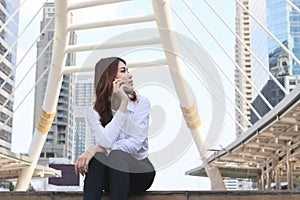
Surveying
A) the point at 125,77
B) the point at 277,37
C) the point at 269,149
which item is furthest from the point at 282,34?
the point at 125,77

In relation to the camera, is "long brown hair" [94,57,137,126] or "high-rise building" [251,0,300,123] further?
"high-rise building" [251,0,300,123]

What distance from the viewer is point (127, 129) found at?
3.07 meters

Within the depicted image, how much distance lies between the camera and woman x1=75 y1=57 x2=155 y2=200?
297 cm

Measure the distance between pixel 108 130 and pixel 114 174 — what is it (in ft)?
0.73

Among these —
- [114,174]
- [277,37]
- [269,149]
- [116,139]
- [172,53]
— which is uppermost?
[277,37]

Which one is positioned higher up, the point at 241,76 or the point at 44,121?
the point at 241,76

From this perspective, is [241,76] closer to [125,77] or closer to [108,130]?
[125,77]

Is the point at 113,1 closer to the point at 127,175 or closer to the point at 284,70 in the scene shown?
the point at 127,175

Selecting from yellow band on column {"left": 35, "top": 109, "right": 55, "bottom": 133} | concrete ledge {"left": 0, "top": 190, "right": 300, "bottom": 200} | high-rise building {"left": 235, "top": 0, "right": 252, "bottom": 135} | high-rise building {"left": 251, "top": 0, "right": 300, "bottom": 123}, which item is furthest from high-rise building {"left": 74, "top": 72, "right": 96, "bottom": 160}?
high-rise building {"left": 251, "top": 0, "right": 300, "bottom": 123}

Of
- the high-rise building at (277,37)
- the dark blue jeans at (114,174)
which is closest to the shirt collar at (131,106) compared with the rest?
the dark blue jeans at (114,174)

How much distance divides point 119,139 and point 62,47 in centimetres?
1117

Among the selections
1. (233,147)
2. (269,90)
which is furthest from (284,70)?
(233,147)

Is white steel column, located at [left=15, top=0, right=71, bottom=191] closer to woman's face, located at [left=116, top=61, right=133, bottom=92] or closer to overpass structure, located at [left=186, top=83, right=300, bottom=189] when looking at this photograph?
overpass structure, located at [left=186, top=83, right=300, bottom=189]

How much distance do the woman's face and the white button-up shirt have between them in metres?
0.08
